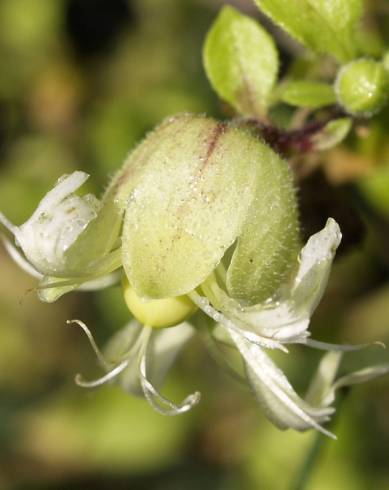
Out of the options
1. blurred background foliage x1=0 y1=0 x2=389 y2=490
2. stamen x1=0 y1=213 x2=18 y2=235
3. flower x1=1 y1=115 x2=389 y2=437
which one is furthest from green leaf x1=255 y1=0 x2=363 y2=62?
blurred background foliage x1=0 y1=0 x2=389 y2=490

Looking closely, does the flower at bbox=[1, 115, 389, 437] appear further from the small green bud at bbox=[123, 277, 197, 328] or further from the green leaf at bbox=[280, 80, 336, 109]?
the green leaf at bbox=[280, 80, 336, 109]

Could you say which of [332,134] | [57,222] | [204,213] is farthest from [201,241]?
[332,134]

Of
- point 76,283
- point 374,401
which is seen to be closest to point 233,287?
point 76,283

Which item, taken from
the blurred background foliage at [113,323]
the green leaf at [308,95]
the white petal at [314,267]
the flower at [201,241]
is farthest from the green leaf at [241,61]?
the blurred background foliage at [113,323]

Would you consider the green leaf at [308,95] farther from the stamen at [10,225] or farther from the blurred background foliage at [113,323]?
the blurred background foliage at [113,323]

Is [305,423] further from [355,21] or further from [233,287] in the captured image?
[355,21]

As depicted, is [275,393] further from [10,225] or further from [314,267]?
[10,225]

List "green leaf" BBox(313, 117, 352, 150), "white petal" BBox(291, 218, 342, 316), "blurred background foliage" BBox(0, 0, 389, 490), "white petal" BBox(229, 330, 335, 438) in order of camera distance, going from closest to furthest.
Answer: "white petal" BBox(291, 218, 342, 316), "white petal" BBox(229, 330, 335, 438), "green leaf" BBox(313, 117, 352, 150), "blurred background foliage" BBox(0, 0, 389, 490)
